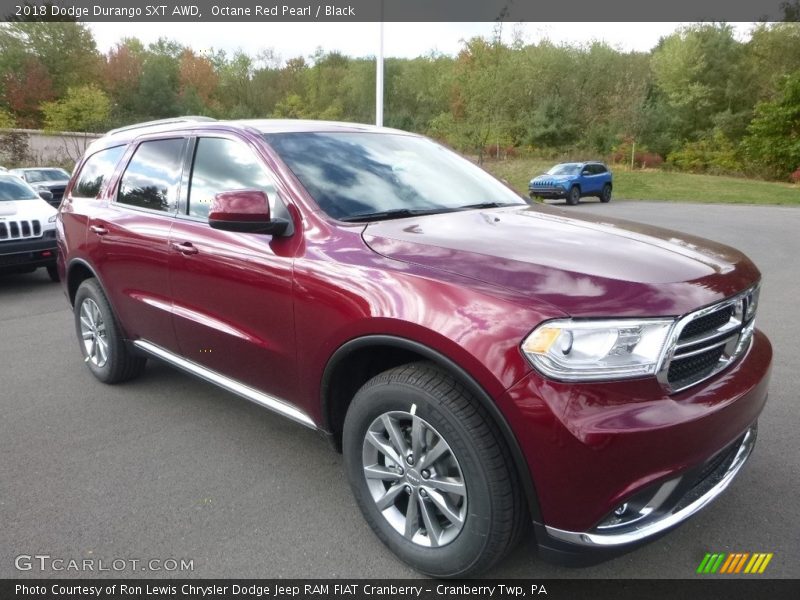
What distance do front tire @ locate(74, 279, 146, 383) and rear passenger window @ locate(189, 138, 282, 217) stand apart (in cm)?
140

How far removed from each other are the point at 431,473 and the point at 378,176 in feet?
5.22

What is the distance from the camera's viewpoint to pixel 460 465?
221cm

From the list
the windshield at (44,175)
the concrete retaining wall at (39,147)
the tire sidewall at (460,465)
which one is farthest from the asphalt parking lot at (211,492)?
the concrete retaining wall at (39,147)

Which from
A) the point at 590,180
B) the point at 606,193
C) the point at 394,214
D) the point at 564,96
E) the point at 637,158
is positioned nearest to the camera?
the point at 394,214

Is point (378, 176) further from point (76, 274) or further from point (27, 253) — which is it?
point (27, 253)

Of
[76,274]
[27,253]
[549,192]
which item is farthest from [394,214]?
[549,192]

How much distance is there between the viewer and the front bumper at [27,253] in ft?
26.5

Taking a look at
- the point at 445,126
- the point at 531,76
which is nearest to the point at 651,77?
the point at 531,76

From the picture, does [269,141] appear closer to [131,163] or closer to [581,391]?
[131,163]

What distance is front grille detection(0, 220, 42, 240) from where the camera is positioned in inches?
319

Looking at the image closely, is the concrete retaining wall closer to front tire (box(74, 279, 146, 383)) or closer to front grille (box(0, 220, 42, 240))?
front grille (box(0, 220, 42, 240))

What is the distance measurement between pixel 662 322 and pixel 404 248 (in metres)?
1.00

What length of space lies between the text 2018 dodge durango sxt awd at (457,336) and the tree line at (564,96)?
40214 millimetres

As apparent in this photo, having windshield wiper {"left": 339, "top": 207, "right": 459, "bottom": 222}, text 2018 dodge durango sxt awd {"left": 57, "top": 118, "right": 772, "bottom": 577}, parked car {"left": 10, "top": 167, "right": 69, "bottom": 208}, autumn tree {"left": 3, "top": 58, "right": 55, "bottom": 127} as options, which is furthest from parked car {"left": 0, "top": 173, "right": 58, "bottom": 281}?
autumn tree {"left": 3, "top": 58, "right": 55, "bottom": 127}
